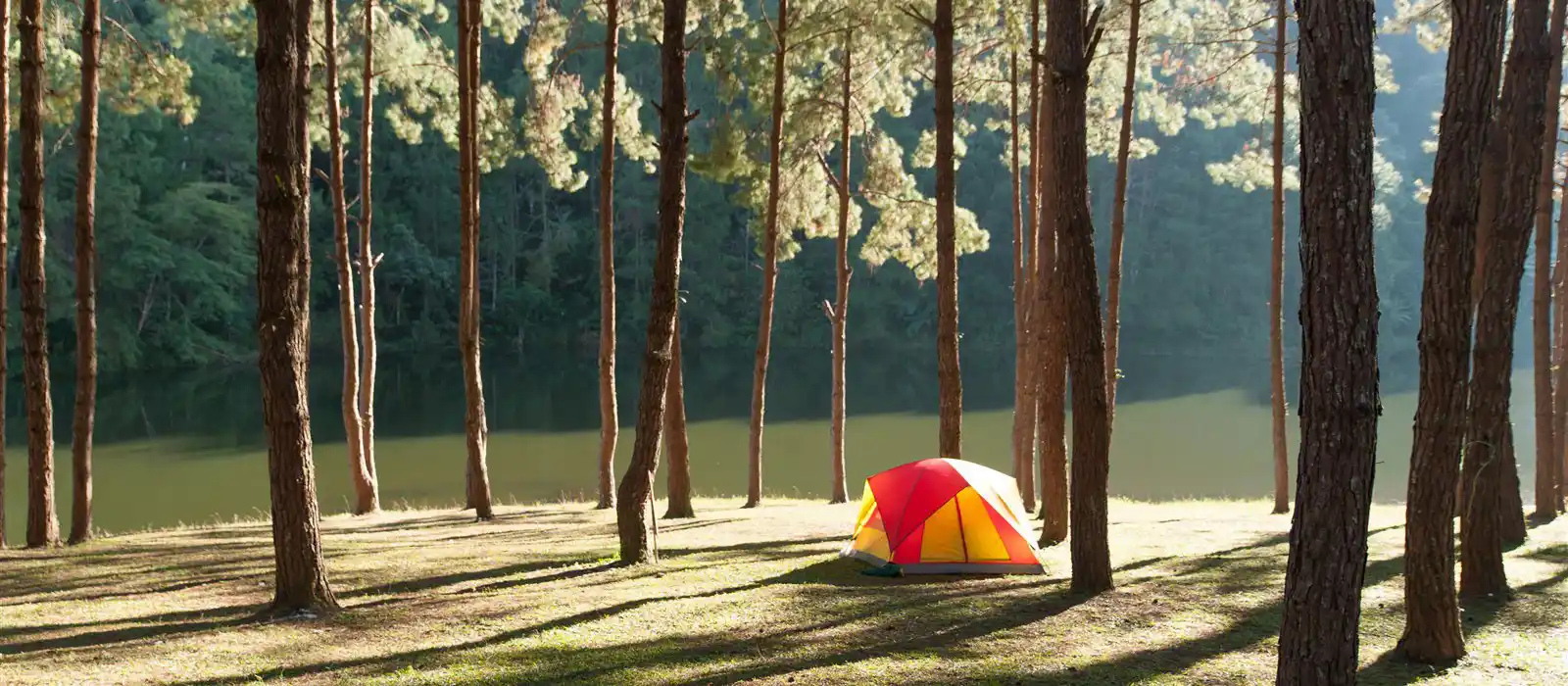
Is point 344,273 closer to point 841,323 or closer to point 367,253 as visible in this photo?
point 367,253

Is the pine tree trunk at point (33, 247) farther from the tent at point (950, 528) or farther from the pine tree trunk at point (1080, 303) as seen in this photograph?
the pine tree trunk at point (1080, 303)

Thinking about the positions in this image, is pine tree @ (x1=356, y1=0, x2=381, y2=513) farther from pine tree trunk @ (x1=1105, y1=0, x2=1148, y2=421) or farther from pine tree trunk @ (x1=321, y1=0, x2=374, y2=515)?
pine tree trunk @ (x1=1105, y1=0, x2=1148, y2=421)

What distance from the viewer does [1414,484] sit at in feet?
20.7

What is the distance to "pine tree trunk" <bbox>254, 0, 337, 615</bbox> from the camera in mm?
6359

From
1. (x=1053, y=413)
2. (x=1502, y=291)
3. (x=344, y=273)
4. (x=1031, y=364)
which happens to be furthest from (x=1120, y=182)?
(x=344, y=273)

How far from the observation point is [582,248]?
50.4 metres

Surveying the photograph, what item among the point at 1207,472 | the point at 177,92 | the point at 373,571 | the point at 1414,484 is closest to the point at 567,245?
the point at 1207,472

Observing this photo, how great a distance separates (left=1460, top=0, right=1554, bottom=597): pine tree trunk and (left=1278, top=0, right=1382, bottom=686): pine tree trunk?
3413 millimetres

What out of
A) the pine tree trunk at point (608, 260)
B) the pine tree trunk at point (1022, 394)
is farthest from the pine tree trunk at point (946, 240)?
the pine tree trunk at point (608, 260)

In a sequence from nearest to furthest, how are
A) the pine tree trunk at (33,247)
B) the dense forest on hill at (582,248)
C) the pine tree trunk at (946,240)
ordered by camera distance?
1. the pine tree trunk at (33,247)
2. the pine tree trunk at (946,240)
3. the dense forest on hill at (582,248)

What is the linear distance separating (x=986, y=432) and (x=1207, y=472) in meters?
6.32

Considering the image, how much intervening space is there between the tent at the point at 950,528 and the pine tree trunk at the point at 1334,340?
15.2 feet

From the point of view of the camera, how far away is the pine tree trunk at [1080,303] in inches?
303

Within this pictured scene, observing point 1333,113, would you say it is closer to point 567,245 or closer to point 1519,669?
point 1519,669
